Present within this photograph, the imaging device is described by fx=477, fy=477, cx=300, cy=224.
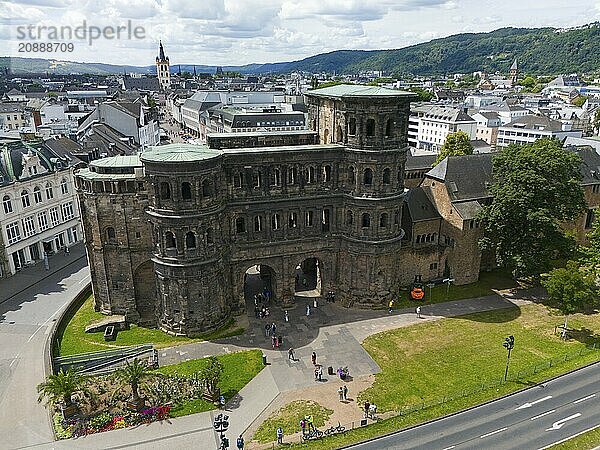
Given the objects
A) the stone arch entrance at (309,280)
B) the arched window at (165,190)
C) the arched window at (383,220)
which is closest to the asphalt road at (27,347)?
the arched window at (165,190)

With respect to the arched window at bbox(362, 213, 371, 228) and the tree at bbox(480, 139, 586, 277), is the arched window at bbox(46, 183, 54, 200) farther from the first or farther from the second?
the tree at bbox(480, 139, 586, 277)

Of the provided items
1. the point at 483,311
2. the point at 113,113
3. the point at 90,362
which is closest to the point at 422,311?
the point at 483,311

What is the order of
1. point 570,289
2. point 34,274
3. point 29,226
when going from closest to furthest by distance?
point 570,289 < point 34,274 < point 29,226

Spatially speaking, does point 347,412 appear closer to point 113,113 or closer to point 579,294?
point 579,294

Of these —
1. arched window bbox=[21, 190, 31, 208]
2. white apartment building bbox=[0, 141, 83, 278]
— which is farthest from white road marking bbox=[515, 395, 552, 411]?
arched window bbox=[21, 190, 31, 208]

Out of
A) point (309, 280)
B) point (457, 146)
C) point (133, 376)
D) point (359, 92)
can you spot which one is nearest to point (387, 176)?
point (359, 92)

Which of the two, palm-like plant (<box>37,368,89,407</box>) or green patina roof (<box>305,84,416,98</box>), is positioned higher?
green patina roof (<box>305,84,416,98</box>)

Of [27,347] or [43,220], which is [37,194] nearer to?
[43,220]
